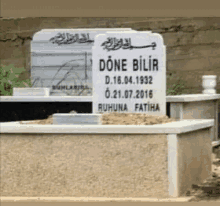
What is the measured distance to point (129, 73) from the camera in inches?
228

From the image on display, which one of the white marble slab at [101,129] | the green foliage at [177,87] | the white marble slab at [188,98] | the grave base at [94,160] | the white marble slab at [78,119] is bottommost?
the grave base at [94,160]

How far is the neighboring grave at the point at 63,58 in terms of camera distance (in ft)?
28.3

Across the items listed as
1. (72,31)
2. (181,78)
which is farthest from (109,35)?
(181,78)

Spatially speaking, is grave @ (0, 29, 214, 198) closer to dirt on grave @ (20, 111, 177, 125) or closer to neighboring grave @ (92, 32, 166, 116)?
dirt on grave @ (20, 111, 177, 125)

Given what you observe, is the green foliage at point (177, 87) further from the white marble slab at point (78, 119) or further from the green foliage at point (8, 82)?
the white marble slab at point (78, 119)

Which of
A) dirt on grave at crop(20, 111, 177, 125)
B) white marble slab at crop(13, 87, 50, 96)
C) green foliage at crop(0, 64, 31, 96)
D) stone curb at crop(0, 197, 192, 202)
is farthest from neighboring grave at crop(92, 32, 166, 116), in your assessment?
green foliage at crop(0, 64, 31, 96)

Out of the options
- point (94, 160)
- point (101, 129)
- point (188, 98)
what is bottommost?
point (94, 160)

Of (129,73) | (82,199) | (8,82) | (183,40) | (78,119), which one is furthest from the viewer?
(183,40)

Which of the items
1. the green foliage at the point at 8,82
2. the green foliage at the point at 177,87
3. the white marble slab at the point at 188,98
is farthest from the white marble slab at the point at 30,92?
the green foliage at the point at 177,87

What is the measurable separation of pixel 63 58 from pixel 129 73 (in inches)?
128

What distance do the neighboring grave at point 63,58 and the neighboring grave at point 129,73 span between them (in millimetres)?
2776

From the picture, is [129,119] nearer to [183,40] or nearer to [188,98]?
[188,98]

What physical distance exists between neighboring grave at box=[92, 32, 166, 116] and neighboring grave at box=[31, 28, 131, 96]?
278 centimetres

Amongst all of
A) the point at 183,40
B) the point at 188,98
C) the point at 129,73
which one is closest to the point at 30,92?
the point at 129,73
